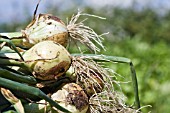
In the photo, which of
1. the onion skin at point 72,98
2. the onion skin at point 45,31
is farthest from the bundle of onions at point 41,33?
the onion skin at point 72,98

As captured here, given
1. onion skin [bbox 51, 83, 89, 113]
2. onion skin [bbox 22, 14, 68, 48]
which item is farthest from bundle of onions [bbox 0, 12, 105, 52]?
onion skin [bbox 51, 83, 89, 113]

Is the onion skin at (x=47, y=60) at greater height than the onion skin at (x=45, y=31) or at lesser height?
lesser

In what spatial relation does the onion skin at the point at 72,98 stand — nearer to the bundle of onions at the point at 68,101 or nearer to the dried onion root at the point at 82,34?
the bundle of onions at the point at 68,101

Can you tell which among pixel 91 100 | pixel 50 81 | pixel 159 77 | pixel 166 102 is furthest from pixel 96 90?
pixel 159 77

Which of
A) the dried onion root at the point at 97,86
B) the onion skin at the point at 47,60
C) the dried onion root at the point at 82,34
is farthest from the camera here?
the dried onion root at the point at 82,34

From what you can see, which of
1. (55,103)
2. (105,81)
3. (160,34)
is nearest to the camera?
(55,103)

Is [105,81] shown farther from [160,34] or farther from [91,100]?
[160,34]

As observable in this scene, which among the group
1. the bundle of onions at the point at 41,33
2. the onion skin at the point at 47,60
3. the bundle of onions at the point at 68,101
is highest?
the bundle of onions at the point at 41,33

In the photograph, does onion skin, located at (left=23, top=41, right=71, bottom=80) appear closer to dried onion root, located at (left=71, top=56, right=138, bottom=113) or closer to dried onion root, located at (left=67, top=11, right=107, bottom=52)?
dried onion root, located at (left=71, top=56, right=138, bottom=113)
